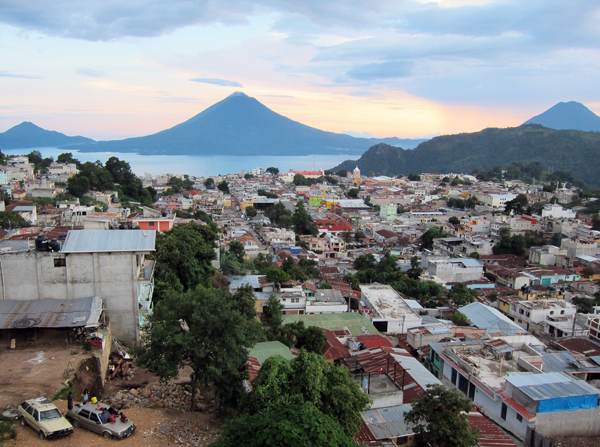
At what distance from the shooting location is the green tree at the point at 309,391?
491cm

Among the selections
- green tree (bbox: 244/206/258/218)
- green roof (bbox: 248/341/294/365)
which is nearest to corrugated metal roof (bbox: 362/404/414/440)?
green roof (bbox: 248/341/294/365)

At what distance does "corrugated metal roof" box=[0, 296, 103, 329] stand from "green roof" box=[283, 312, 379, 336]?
4.97 m

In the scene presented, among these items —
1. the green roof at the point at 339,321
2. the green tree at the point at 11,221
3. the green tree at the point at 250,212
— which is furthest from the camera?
the green tree at the point at 250,212

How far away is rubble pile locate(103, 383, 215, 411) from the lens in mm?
5840

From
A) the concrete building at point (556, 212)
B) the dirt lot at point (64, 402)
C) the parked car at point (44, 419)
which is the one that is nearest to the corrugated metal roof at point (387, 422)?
the dirt lot at point (64, 402)

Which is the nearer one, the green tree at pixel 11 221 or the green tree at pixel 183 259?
the green tree at pixel 183 259

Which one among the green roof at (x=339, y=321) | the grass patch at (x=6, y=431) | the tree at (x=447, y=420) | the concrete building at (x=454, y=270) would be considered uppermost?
the grass patch at (x=6, y=431)

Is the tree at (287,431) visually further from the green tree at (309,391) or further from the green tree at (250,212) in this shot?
the green tree at (250,212)

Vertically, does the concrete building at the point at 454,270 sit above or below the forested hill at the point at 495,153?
below

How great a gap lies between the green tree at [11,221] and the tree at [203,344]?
1326cm

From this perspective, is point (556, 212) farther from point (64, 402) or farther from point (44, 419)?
point (44, 419)

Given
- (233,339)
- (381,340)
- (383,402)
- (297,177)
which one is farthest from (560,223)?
(297,177)

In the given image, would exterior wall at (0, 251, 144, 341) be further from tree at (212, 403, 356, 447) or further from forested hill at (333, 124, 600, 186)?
forested hill at (333, 124, 600, 186)

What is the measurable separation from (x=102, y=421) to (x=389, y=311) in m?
9.08
